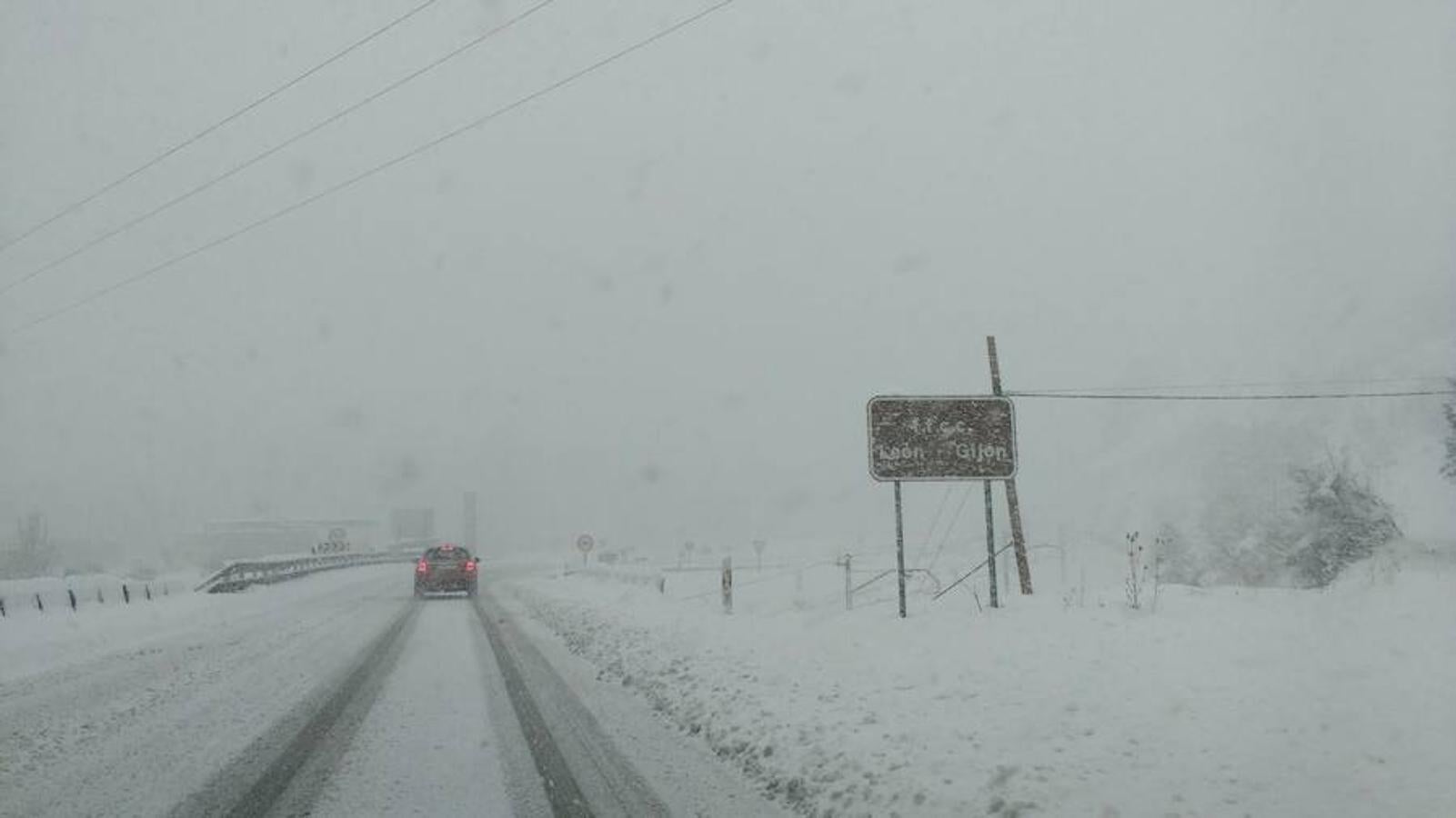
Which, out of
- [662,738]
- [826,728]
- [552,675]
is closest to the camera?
[826,728]

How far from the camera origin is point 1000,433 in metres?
14.1

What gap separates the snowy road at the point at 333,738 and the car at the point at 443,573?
541 inches

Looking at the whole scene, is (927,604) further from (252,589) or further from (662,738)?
(252,589)

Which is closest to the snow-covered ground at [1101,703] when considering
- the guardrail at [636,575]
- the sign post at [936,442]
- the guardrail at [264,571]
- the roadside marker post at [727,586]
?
the sign post at [936,442]

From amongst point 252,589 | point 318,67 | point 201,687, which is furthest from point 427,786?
point 252,589

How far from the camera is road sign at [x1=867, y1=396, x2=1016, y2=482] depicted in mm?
13875

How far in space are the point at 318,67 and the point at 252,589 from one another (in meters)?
22.5

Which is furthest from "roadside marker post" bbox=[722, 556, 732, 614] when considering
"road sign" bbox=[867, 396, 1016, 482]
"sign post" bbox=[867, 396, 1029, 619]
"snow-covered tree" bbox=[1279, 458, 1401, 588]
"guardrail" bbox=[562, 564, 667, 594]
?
"snow-covered tree" bbox=[1279, 458, 1401, 588]

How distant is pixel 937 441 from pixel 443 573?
1984 centimetres

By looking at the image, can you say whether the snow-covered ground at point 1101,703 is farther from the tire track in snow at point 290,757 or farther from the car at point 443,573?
the car at point 443,573

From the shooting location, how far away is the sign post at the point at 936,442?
1387 centimetres

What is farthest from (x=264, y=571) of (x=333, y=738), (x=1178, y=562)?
(x=1178, y=562)

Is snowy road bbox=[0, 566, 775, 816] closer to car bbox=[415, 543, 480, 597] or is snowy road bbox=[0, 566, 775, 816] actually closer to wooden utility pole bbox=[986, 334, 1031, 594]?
wooden utility pole bbox=[986, 334, 1031, 594]

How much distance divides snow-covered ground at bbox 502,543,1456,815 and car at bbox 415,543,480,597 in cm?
1812
